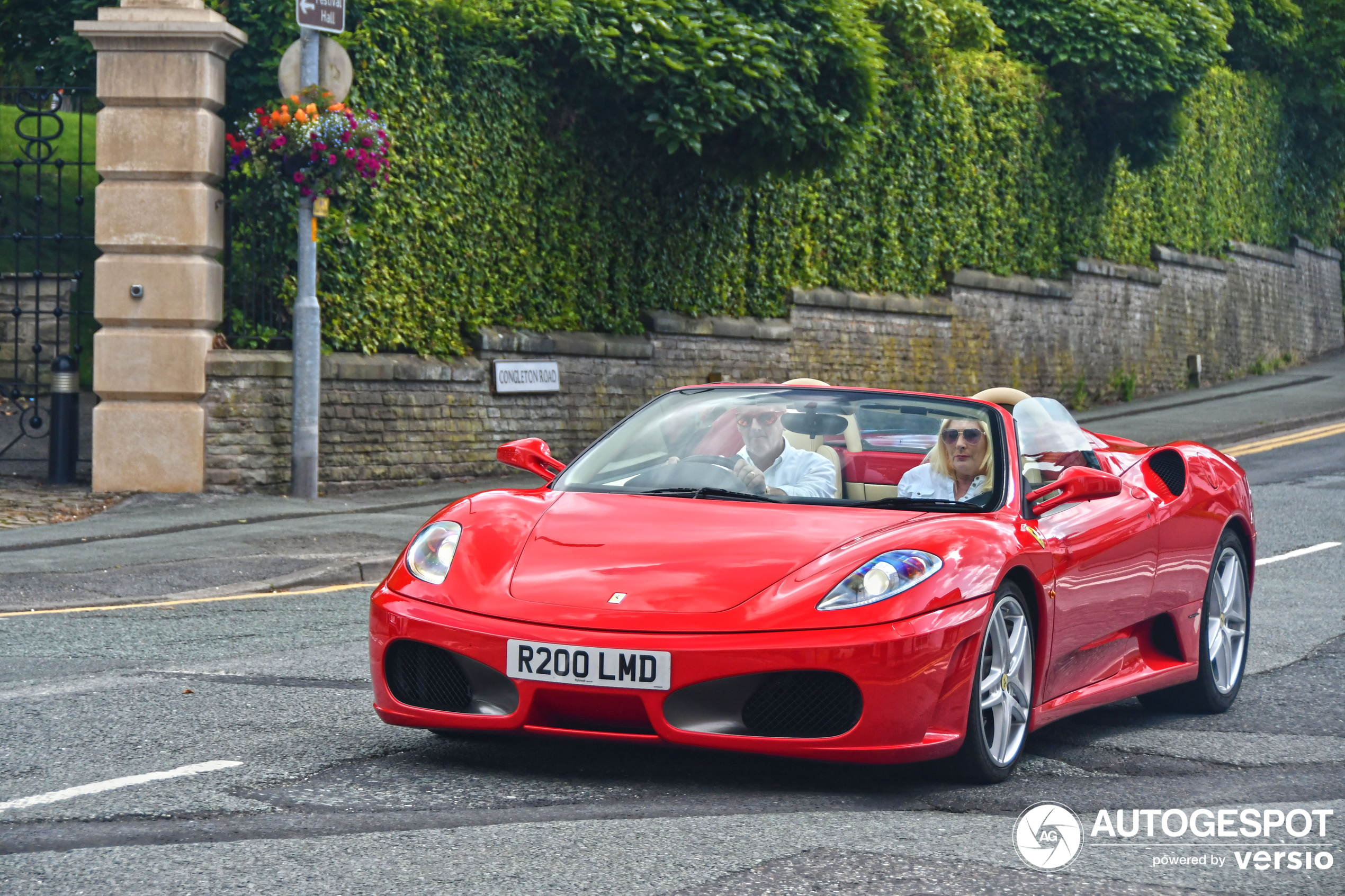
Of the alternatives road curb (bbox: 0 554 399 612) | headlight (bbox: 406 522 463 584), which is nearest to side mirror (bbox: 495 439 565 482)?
headlight (bbox: 406 522 463 584)

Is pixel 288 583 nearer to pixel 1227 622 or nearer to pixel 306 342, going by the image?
pixel 306 342

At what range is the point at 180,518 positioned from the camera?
13195 millimetres

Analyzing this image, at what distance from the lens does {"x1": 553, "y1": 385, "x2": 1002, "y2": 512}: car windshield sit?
594 cm

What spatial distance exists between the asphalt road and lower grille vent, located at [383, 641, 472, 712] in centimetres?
22

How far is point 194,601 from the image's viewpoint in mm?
9852

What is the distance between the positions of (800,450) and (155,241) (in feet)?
32.0

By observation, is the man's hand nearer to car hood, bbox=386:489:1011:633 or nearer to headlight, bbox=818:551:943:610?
car hood, bbox=386:489:1011:633

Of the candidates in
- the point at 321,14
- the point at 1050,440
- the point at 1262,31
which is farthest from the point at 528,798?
the point at 1262,31

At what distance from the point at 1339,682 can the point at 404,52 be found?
36.7ft

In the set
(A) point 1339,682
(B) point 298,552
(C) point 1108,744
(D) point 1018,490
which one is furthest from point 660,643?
(B) point 298,552

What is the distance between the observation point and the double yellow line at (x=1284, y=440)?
72.3ft

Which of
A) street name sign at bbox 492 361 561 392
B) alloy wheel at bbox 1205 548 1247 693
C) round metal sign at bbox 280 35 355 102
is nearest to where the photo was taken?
alloy wheel at bbox 1205 548 1247 693

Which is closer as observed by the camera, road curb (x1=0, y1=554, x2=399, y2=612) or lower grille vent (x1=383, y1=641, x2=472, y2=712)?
lower grille vent (x1=383, y1=641, x2=472, y2=712)

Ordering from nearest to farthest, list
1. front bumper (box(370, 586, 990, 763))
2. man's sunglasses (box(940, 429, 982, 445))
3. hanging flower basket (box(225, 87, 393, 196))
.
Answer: front bumper (box(370, 586, 990, 763)) < man's sunglasses (box(940, 429, 982, 445)) < hanging flower basket (box(225, 87, 393, 196))
